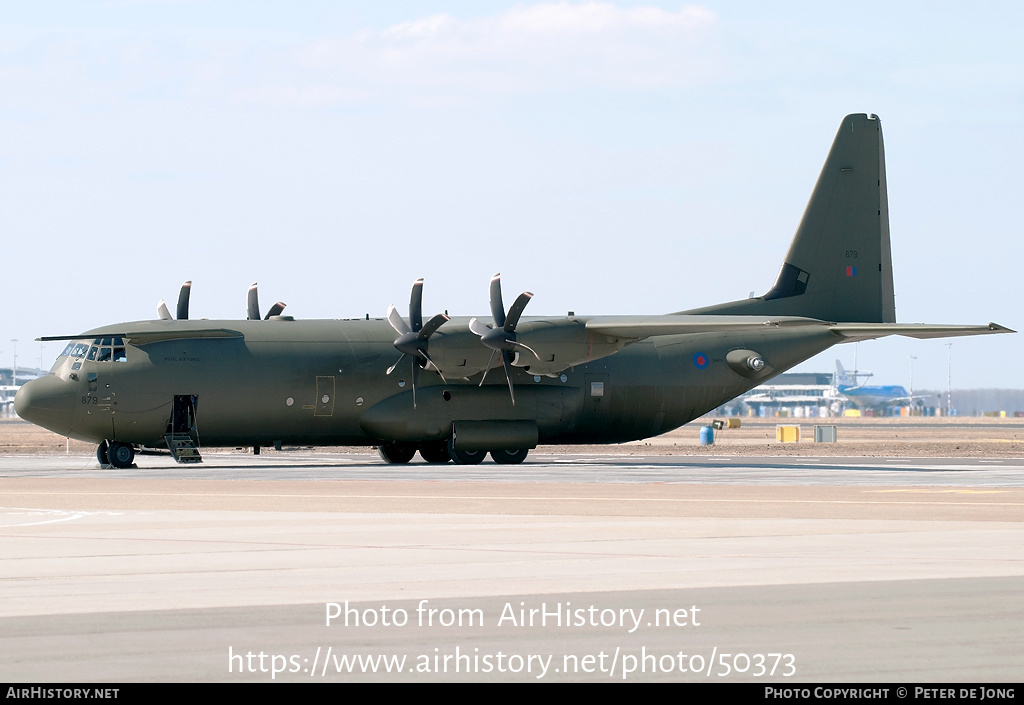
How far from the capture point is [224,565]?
614 inches

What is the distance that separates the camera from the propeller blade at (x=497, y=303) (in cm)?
4394

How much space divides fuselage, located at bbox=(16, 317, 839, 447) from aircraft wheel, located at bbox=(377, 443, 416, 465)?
1.95m

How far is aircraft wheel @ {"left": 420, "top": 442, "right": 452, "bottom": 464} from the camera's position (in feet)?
155

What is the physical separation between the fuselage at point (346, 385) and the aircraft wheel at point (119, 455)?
1.40 feet

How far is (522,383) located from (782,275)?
12.2 meters

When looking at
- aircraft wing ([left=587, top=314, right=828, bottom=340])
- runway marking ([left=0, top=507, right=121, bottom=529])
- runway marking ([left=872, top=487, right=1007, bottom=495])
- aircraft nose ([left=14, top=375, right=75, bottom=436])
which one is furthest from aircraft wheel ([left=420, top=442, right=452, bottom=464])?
runway marking ([left=0, top=507, right=121, bottom=529])

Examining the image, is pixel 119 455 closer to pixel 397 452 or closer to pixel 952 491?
pixel 397 452

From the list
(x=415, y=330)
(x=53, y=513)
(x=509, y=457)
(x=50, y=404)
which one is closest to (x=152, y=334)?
(x=50, y=404)

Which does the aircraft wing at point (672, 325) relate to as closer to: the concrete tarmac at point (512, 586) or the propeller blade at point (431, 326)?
the propeller blade at point (431, 326)

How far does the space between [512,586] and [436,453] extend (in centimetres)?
3413

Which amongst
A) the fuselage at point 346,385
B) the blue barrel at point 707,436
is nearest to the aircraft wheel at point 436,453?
the fuselage at point 346,385

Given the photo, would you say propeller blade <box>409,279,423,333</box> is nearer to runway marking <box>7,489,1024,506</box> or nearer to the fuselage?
the fuselage

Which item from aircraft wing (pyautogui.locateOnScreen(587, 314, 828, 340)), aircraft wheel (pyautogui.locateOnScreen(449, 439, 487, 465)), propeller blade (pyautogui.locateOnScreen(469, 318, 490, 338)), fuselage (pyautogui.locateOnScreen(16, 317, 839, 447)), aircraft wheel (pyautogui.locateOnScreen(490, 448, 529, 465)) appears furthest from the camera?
aircraft wheel (pyautogui.locateOnScreen(490, 448, 529, 465))
